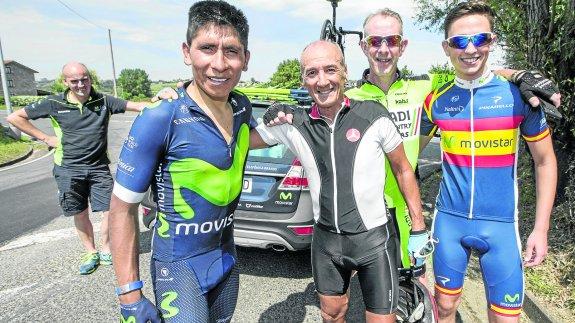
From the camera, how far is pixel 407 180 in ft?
7.90

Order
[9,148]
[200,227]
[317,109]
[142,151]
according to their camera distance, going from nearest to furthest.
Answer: [142,151] < [200,227] < [317,109] < [9,148]

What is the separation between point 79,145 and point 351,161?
3.62m

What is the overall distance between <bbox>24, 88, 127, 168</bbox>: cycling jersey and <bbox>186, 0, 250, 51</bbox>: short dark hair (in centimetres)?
331

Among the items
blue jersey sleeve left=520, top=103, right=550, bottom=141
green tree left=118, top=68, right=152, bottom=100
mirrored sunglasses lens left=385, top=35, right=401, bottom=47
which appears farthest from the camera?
green tree left=118, top=68, right=152, bottom=100

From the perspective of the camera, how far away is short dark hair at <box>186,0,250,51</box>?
180 cm

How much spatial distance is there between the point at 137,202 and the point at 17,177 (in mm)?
10875

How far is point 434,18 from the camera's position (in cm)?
1744

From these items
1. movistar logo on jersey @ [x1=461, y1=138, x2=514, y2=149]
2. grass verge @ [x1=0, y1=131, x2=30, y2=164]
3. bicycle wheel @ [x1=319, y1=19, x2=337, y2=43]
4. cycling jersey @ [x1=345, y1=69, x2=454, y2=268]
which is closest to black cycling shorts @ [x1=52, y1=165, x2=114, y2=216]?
cycling jersey @ [x1=345, y1=69, x2=454, y2=268]

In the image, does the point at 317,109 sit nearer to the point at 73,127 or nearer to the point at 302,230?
A: the point at 302,230

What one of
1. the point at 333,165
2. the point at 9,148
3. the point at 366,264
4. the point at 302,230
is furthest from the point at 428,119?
the point at 9,148

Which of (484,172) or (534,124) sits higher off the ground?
(534,124)

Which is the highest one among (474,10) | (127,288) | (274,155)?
(474,10)

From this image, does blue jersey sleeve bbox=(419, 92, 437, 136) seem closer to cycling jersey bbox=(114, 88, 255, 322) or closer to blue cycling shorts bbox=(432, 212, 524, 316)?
blue cycling shorts bbox=(432, 212, 524, 316)

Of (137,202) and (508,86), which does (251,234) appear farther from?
(508,86)
